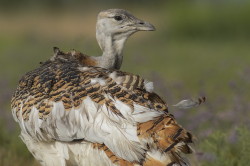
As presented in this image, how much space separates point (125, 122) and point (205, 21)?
41.2 feet

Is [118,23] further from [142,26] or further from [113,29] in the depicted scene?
[142,26]

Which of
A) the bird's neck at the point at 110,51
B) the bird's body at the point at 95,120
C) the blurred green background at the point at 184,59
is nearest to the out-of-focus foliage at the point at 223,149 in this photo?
the blurred green background at the point at 184,59

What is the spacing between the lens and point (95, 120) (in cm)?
338

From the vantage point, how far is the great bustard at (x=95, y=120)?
3.27 meters

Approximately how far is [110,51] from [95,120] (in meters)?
1.15

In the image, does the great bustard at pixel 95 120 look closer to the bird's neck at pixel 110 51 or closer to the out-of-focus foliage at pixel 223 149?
the bird's neck at pixel 110 51

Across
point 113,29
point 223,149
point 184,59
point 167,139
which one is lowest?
point 184,59

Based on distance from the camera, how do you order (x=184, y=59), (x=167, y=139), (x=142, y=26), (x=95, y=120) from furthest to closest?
1. (x=184, y=59)
2. (x=142, y=26)
3. (x=95, y=120)
4. (x=167, y=139)

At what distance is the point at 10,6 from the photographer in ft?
82.7

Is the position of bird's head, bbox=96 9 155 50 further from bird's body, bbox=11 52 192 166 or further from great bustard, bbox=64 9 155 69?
bird's body, bbox=11 52 192 166

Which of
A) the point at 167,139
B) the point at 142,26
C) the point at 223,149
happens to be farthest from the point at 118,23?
the point at 167,139

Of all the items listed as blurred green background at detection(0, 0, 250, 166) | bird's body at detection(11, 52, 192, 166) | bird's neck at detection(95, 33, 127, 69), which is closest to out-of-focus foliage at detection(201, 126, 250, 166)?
blurred green background at detection(0, 0, 250, 166)

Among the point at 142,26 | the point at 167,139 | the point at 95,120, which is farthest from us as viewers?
the point at 142,26

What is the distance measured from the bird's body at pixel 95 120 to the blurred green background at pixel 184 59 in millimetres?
852
